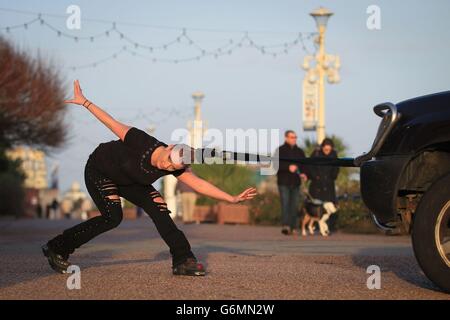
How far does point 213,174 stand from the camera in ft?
129

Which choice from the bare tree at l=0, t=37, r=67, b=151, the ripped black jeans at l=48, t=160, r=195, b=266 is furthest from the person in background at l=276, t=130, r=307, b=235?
the bare tree at l=0, t=37, r=67, b=151

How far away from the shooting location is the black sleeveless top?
29.5 feet

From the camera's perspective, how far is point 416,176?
26.9 feet

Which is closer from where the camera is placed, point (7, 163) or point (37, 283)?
point (37, 283)

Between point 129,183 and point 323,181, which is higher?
point 129,183

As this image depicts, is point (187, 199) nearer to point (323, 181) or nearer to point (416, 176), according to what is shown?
point (323, 181)

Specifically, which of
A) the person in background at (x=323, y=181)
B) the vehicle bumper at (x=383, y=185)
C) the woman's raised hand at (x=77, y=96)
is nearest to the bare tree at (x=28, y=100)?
the person in background at (x=323, y=181)

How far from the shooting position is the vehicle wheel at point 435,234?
25.0 ft

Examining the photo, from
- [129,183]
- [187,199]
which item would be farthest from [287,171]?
[129,183]

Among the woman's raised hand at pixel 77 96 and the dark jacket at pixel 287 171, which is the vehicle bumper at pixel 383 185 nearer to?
the woman's raised hand at pixel 77 96

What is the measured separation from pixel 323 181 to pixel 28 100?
19.6 meters

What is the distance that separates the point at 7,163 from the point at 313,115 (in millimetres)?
28415
